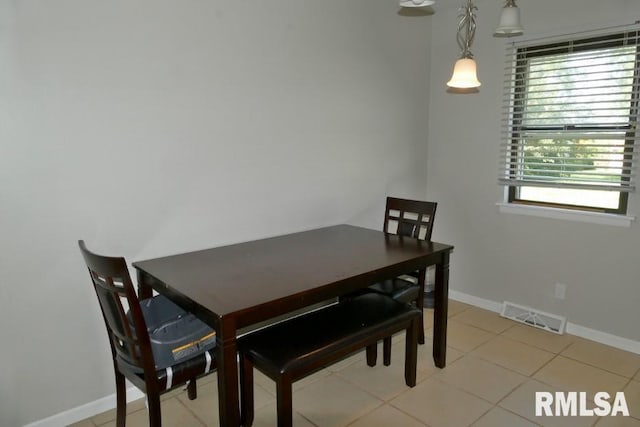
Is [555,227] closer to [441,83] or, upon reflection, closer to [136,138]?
[441,83]

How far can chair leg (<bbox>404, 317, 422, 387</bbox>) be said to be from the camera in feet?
7.61

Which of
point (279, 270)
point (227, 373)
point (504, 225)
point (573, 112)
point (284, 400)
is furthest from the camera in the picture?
point (504, 225)

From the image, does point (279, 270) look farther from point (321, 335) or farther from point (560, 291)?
point (560, 291)

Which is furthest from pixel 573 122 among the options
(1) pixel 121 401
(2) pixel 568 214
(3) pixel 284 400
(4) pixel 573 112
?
(1) pixel 121 401

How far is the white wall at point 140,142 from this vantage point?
6.27 ft

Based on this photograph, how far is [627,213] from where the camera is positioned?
2756 mm

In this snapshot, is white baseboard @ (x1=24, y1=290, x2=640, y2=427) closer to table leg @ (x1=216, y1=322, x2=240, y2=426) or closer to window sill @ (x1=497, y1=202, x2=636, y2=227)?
window sill @ (x1=497, y1=202, x2=636, y2=227)

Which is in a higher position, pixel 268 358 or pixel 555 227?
pixel 555 227

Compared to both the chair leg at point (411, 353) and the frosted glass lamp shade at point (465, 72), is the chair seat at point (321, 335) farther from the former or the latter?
the frosted glass lamp shade at point (465, 72)

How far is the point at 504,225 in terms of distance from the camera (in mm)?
3342

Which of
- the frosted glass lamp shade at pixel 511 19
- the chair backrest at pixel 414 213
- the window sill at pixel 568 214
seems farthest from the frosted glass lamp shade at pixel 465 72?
the window sill at pixel 568 214

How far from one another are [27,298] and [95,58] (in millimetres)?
1117

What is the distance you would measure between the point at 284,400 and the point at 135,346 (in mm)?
622

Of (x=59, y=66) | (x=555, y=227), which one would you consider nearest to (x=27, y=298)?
(x=59, y=66)
